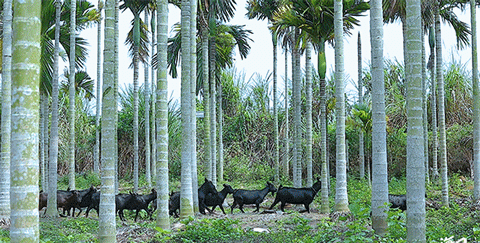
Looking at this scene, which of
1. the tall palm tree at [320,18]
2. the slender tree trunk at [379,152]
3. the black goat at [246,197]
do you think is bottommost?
the black goat at [246,197]

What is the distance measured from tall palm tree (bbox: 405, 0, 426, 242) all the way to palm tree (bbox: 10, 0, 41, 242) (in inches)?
175

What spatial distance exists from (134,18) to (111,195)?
14367 millimetres

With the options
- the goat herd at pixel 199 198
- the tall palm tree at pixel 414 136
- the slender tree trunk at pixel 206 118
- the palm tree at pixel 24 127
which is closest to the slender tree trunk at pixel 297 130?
the goat herd at pixel 199 198

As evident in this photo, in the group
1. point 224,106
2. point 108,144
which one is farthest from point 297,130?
point 224,106

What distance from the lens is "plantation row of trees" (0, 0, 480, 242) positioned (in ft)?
23.0

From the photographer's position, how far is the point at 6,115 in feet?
41.2

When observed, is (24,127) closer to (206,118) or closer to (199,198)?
(199,198)

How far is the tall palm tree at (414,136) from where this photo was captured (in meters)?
7.00

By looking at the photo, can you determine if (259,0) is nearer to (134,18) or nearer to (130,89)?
(134,18)

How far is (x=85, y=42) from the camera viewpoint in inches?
817

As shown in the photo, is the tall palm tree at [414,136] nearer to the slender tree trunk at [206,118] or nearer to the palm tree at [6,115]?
the palm tree at [6,115]

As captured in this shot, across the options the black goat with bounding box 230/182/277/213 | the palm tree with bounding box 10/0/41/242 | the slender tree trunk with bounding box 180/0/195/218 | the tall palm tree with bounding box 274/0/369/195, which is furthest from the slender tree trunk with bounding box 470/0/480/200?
the palm tree with bounding box 10/0/41/242

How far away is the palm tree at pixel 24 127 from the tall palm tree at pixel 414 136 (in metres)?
4.46

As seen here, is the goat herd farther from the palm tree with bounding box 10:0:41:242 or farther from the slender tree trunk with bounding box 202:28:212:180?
the palm tree with bounding box 10:0:41:242
